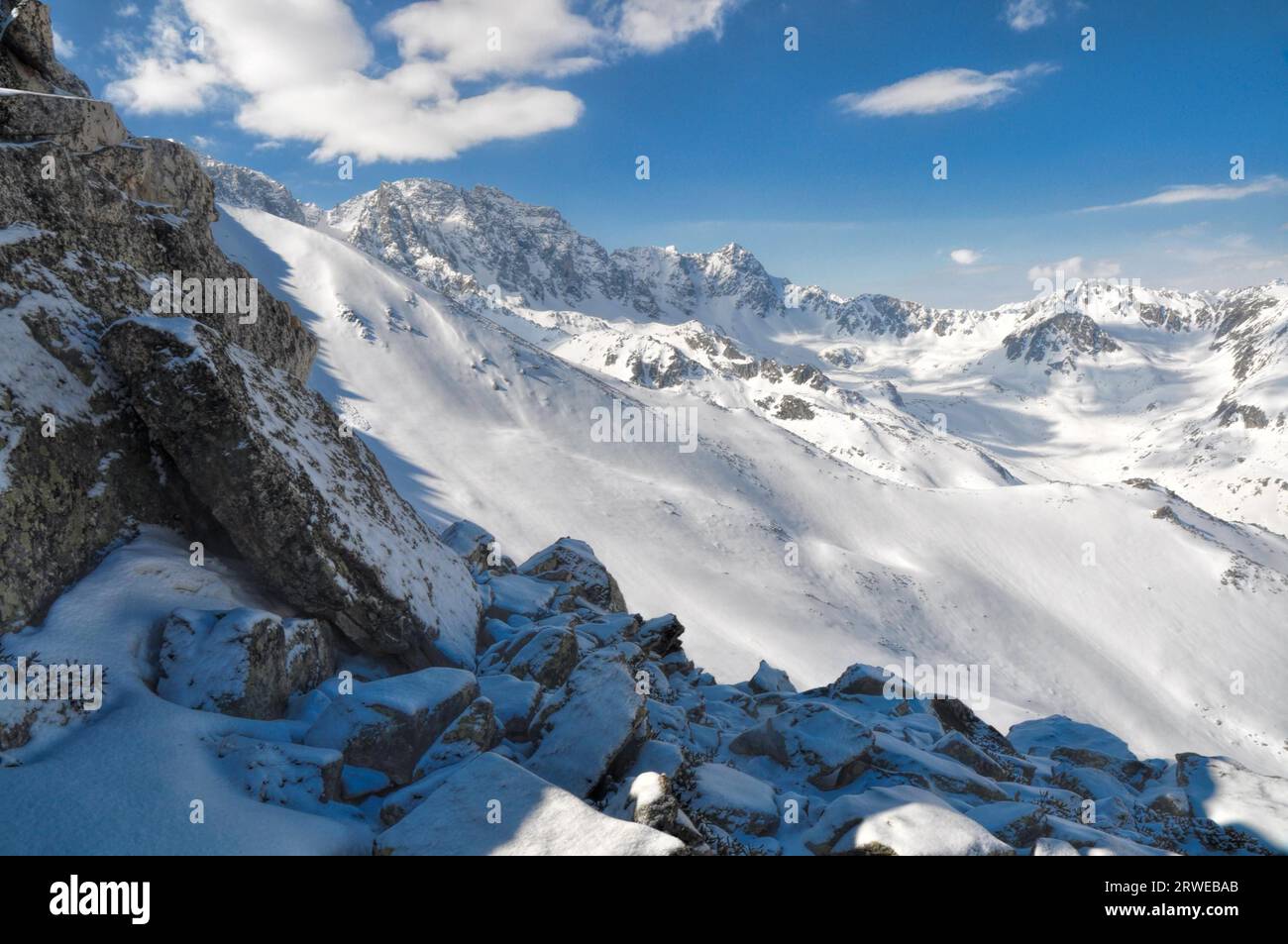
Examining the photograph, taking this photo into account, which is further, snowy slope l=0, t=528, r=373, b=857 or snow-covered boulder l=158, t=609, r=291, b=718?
snow-covered boulder l=158, t=609, r=291, b=718

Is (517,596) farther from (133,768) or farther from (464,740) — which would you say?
(133,768)

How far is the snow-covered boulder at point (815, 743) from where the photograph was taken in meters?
9.62

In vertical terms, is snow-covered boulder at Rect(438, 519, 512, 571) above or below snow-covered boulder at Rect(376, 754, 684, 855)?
above

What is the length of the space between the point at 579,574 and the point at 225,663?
40.2 ft

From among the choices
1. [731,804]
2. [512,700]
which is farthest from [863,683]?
[512,700]

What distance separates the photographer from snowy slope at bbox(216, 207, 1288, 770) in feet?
145

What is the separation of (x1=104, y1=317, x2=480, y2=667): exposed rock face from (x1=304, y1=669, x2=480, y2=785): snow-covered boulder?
171 centimetres

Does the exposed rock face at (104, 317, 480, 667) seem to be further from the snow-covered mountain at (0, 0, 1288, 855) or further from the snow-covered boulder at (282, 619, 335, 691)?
the snow-covered boulder at (282, 619, 335, 691)

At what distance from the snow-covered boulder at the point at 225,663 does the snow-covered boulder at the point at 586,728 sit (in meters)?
3.30

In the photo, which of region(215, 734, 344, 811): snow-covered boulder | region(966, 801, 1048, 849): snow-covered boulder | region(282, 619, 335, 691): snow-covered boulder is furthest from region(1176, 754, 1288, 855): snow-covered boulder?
region(282, 619, 335, 691): snow-covered boulder

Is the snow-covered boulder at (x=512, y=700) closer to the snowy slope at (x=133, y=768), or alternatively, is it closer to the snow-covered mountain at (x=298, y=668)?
the snow-covered mountain at (x=298, y=668)

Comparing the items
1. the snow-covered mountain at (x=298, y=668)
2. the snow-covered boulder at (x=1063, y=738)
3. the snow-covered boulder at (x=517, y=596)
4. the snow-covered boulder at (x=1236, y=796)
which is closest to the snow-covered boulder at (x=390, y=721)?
the snow-covered mountain at (x=298, y=668)

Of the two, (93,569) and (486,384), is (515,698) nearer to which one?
(93,569)
